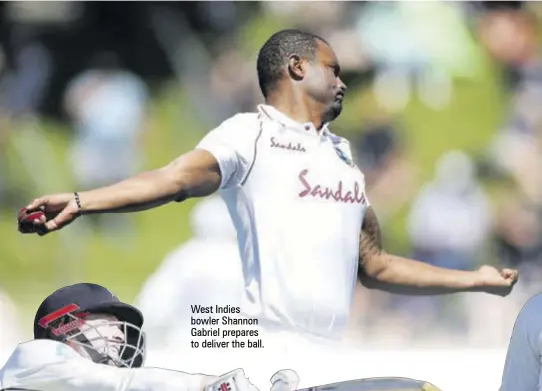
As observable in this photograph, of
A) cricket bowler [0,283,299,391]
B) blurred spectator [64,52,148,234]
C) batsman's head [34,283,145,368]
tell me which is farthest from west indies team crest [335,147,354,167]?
batsman's head [34,283,145,368]

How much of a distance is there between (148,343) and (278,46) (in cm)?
134

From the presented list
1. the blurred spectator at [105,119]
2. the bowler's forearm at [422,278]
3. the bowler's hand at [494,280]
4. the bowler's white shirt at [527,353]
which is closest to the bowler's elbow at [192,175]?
the blurred spectator at [105,119]

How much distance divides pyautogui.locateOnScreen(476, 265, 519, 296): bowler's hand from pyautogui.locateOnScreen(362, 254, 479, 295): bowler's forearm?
1.1 inches

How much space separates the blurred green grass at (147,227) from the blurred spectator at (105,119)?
0.06 meters

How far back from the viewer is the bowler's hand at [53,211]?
3.58m

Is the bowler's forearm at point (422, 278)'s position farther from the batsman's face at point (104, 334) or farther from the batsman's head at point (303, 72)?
the batsman's face at point (104, 334)

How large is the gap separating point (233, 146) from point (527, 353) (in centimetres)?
146

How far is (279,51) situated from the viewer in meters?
3.71

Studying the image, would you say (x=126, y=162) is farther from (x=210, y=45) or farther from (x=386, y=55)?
(x=386, y=55)

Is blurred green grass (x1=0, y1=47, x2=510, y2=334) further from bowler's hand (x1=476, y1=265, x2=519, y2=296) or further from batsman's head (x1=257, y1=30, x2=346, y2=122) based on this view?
bowler's hand (x1=476, y1=265, x2=519, y2=296)

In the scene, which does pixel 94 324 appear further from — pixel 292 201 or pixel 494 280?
pixel 494 280

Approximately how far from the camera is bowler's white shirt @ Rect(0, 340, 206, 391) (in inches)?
107

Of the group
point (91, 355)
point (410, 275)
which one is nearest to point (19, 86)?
point (91, 355)

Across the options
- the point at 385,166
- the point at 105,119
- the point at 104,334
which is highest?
the point at 105,119
